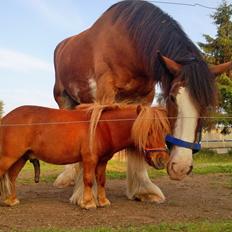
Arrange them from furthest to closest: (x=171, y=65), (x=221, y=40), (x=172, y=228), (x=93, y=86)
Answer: (x=221, y=40) → (x=93, y=86) → (x=171, y=65) → (x=172, y=228)

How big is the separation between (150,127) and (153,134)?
0.09 m

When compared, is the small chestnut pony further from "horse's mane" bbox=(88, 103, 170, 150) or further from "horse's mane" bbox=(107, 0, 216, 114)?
"horse's mane" bbox=(107, 0, 216, 114)

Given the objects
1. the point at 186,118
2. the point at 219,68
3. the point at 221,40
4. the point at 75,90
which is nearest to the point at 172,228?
the point at 186,118

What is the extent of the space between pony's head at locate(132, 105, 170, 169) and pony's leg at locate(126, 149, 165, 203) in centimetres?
76

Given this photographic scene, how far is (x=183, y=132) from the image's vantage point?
4.62 meters

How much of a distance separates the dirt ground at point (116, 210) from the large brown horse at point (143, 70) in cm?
48

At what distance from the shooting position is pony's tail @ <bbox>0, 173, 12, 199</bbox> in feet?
17.5

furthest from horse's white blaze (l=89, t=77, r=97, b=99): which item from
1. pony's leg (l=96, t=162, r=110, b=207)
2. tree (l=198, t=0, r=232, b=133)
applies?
tree (l=198, t=0, r=232, b=133)

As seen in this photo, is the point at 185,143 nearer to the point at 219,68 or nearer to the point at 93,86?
the point at 219,68

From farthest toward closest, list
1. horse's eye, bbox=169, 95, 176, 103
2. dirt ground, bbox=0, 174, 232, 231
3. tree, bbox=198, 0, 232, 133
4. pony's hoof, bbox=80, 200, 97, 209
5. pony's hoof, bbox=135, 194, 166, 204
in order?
tree, bbox=198, 0, 232, 133 < pony's hoof, bbox=135, 194, 166, 204 < pony's hoof, bbox=80, 200, 97, 209 < horse's eye, bbox=169, 95, 176, 103 < dirt ground, bbox=0, 174, 232, 231

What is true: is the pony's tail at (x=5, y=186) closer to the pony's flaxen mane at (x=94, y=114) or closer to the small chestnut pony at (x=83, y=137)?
the small chestnut pony at (x=83, y=137)

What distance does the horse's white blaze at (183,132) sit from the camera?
14.9 ft

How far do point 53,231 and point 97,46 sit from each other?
11.3 feet

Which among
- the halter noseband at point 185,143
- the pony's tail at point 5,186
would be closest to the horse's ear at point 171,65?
the halter noseband at point 185,143
